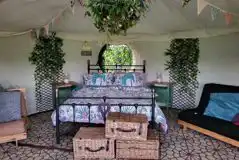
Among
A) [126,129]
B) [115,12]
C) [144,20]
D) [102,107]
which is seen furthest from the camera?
[144,20]

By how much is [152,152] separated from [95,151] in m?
0.73

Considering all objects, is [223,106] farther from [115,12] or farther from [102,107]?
[115,12]

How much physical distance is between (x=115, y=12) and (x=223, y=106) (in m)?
2.70

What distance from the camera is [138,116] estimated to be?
123 inches

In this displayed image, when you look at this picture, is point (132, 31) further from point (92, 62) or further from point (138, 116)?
point (138, 116)

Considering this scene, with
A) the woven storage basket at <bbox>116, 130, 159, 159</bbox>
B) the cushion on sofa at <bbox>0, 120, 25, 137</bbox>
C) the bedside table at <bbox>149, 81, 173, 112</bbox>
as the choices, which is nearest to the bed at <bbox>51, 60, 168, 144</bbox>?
the cushion on sofa at <bbox>0, 120, 25, 137</bbox>

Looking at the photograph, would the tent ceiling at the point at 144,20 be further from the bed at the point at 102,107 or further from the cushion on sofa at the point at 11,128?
the cushion on sofa at the point at 11,128

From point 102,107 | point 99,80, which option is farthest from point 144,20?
point 102,107

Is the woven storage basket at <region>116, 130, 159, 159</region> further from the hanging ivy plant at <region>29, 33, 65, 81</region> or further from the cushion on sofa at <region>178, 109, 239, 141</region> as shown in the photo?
the hanging ivy plant at <region>29, 33, 65, 81</region>

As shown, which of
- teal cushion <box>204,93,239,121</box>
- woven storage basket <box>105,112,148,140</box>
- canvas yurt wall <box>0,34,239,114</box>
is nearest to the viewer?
woven storage basket <box>105,112,148,140</box>

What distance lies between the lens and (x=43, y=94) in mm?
5305

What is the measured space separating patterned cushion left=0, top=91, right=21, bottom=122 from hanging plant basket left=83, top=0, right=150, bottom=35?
79.3 inches

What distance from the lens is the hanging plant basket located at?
7.32ft

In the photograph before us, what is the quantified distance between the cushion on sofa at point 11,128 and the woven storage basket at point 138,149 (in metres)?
1.53
